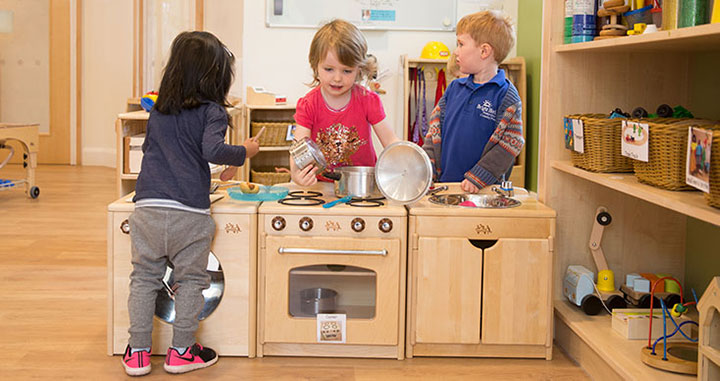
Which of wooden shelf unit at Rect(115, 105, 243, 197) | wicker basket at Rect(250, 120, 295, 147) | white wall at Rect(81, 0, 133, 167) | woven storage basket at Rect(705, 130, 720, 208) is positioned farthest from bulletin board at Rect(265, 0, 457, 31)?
woven storage basket at Rect(705, 130, 720, 208)

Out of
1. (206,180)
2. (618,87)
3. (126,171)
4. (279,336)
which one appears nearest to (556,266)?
(618,87)

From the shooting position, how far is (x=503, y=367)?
7.72 feet

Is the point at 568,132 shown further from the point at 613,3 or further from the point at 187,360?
the point at 187,360

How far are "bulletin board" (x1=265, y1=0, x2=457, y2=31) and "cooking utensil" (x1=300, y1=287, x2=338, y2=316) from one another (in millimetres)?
3435

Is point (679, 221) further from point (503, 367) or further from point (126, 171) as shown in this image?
point (126, 171)

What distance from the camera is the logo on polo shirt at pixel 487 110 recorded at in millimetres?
2703

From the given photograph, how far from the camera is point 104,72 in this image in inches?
305

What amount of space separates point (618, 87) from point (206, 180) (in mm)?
1323

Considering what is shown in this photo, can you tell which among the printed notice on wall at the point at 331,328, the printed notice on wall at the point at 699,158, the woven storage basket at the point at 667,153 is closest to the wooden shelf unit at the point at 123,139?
the printed notice on wall at the point at 331,328

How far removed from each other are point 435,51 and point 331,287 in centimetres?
327

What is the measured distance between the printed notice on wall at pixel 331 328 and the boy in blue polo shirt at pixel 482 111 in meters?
0.62

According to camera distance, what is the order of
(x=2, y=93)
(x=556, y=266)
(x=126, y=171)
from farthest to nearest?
1. (x=2, y=93)
2. (x=126, y=171)
3. (x=556, y=266)

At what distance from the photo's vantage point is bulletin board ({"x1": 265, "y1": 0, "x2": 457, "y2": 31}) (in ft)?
18.0

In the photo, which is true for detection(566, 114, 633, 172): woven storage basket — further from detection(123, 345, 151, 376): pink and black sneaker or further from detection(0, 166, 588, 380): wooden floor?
detection(123, 345, 151, 376): pink and black sneaker
